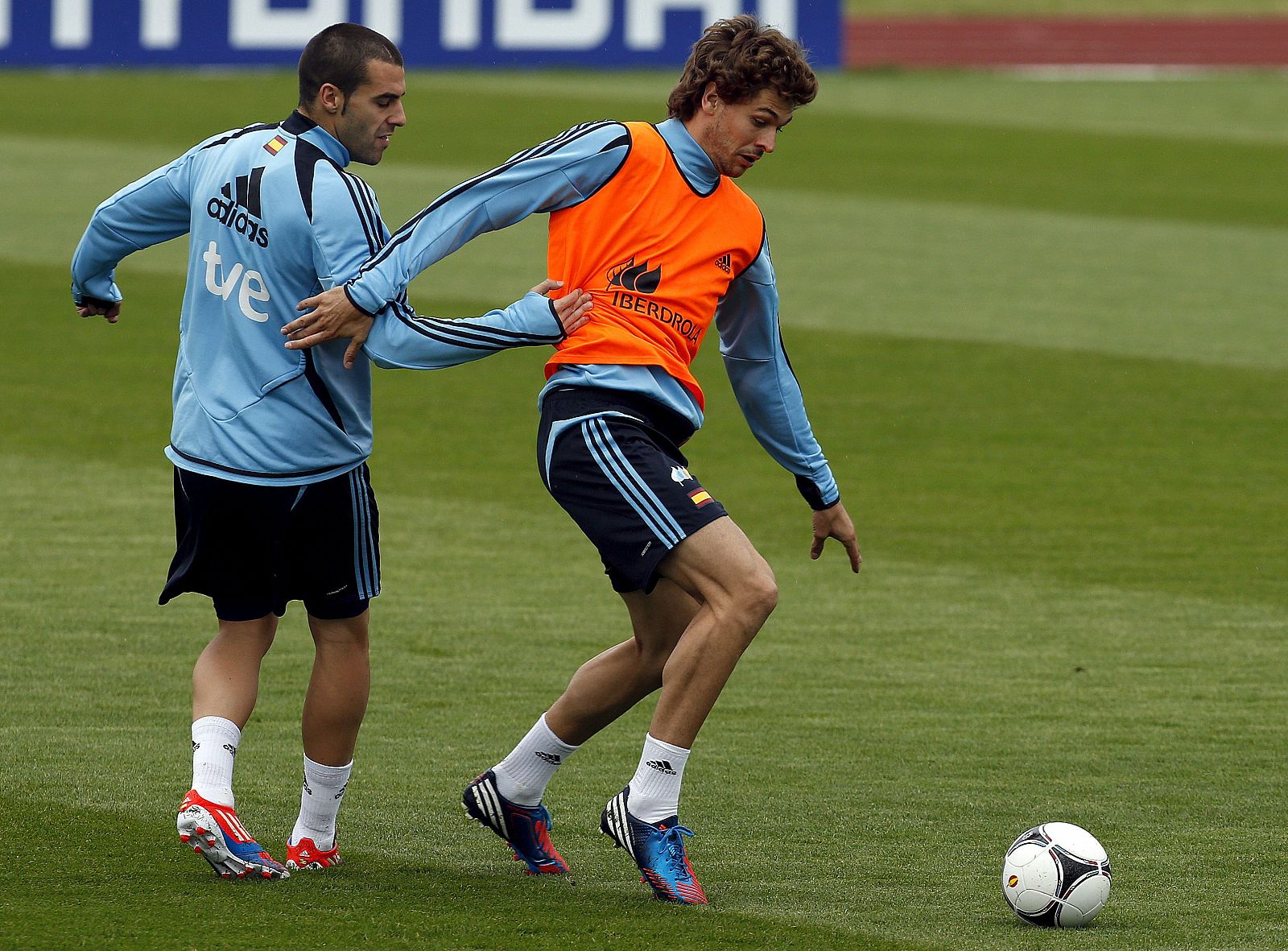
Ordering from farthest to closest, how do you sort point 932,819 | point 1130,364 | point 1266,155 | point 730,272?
point 1266,155
point 1130,364
point 932,819
point 730,272

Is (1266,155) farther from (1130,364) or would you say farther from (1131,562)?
(1131,562)

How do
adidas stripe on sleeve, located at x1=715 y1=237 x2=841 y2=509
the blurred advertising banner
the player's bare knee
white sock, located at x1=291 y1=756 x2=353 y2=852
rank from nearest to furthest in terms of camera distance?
the player's bare knee
white sock, located at x1=291 y1=756 x2=353 y2=852
adidas stripe on sleeve, located at x1=715 y1=237 x2=841 y2=509
the blurred advertising banner

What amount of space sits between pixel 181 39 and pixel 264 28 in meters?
1.49

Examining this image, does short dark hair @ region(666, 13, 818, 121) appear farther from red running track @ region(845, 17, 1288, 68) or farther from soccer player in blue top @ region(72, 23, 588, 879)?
red running track @ region(845, 17, 1288, 68)

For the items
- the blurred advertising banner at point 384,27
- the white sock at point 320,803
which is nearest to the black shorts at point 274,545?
the white sock at point 320,803

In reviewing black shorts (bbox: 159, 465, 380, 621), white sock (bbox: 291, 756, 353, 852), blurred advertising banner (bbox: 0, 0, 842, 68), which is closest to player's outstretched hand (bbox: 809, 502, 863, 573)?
black shorts (bbox: 159, 465, 380, 621)

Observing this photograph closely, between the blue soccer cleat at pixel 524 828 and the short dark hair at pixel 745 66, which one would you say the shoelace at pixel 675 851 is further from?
the short dark hair at pixel 745 66

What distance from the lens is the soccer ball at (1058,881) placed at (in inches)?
177

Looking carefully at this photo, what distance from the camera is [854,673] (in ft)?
23.4

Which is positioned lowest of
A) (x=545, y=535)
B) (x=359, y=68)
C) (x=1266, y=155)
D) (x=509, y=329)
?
(x=1266, y=155)

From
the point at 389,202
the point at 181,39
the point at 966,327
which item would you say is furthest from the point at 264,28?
the point at 966,327

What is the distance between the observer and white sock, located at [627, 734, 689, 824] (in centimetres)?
464

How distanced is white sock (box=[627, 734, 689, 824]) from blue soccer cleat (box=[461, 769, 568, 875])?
0.40 m

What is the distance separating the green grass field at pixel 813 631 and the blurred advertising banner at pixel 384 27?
803 cm
